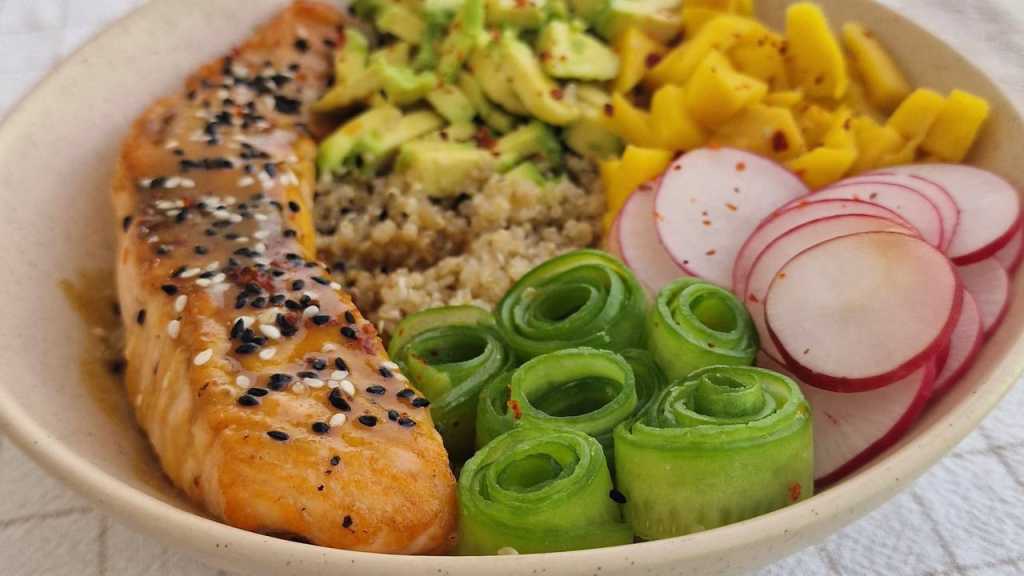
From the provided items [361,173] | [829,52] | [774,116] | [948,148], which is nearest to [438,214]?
[361,173]

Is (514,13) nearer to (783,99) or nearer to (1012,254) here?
(783,99)

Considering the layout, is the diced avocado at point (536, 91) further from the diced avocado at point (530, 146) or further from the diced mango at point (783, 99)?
the diced mango at point (783, 99)

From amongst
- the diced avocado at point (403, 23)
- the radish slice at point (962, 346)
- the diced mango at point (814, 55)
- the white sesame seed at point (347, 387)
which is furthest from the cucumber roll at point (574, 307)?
the diced avocado at point (403, 23)

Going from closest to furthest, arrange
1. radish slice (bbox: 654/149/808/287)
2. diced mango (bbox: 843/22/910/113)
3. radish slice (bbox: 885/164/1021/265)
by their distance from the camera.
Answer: radish slice (bbox: 885/164/1021/265) < radish slice (bbox: 654/149/808/287) < diced mango (bbox: 843/22/910/113)

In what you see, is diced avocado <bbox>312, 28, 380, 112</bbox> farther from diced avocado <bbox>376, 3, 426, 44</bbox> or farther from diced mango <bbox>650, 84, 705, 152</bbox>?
diced mango <bbox>650, 84, 705, 152</bbox>

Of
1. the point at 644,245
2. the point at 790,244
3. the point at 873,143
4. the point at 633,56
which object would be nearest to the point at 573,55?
the point at 633,56

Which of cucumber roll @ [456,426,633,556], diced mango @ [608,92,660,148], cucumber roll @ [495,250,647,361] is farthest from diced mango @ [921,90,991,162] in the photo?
cucumber roll @ [456,426,633,556]
